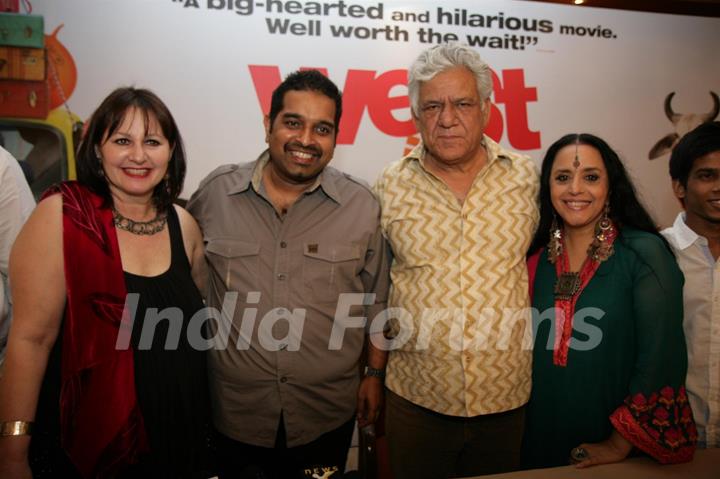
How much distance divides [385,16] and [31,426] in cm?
255

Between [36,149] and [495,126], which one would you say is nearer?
[36,149]

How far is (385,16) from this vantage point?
2.76 m

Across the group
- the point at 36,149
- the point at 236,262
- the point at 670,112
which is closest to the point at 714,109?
the point at 670,112

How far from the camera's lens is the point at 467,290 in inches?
71.6

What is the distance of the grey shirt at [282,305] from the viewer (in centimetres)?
180

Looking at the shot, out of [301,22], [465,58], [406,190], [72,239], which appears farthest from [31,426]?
[301,22]

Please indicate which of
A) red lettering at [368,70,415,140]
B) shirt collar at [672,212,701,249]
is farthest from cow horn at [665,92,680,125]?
red lettering at [368,70,415,140]

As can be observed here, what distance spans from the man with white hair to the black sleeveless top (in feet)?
2.68

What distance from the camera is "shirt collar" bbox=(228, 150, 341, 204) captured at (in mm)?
1905

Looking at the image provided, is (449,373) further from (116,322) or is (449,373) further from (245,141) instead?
(245,141)

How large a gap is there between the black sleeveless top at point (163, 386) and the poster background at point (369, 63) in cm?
129

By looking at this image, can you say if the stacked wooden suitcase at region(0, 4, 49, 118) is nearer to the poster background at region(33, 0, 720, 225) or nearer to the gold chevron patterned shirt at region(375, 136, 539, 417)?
the poster background at region(33, 0, 720, 225)

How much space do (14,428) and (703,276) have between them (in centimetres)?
235

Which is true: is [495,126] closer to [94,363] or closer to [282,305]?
[282,305]
